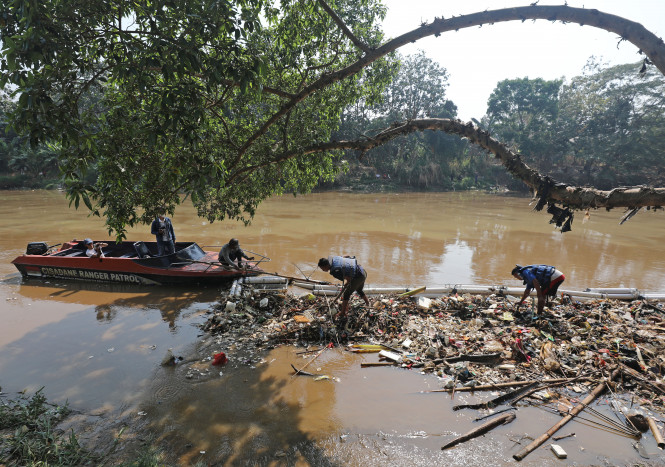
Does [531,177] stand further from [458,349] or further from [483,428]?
[483,428]

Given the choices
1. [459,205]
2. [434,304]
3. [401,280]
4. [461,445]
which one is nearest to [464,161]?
[459,205]

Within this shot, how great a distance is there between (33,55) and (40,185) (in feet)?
154

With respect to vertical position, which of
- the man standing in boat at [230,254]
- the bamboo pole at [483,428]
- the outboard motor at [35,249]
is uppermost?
the man standing in boat at [230,254]

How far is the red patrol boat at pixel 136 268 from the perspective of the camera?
9344 mm

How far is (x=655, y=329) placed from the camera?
625 cm

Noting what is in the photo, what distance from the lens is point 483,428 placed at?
4.27 m

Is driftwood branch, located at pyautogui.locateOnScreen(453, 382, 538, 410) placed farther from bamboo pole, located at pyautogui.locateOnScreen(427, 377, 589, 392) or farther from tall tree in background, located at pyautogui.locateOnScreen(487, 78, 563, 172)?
tall tree in background, located at pyautogui.locateOnScreen(487, 78, 563, 172)

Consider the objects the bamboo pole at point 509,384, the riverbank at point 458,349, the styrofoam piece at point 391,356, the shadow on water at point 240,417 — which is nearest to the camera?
the shadow on water at point 240,417

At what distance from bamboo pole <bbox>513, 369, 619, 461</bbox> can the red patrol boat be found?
22.0ft

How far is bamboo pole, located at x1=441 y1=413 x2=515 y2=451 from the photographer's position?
4094 millimetres

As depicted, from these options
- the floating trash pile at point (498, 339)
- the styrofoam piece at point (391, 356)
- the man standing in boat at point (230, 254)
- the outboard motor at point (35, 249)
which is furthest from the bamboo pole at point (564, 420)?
the outboard motor at point (35, 249)

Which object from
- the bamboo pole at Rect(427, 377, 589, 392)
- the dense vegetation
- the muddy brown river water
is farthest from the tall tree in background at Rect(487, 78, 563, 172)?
the bamboo pole at Rect(427, 377, 589, 392)

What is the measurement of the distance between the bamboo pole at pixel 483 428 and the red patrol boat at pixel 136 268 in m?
6.13

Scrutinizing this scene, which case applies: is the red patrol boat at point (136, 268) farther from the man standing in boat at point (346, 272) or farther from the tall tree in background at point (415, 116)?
the tall tree in background at point (415, 116)
